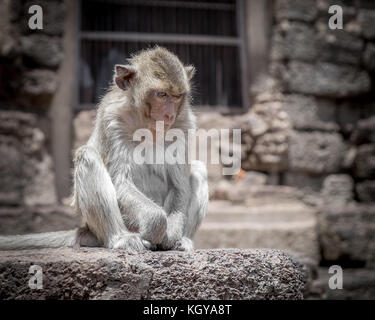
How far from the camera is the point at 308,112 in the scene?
7238 mm

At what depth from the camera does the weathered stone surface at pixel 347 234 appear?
674 cm

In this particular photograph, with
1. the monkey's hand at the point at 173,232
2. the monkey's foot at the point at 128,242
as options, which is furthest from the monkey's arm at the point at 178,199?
the monkey's foot at the point at 128,242

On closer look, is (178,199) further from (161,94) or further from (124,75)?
(124,75)

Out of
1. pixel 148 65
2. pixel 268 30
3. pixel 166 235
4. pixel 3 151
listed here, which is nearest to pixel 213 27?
pixel 268 30

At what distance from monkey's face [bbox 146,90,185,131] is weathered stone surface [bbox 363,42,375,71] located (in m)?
5.00

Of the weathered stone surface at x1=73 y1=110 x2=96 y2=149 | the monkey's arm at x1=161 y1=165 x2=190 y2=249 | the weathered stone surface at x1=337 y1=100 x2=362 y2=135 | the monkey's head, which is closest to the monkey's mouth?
the monkey's head

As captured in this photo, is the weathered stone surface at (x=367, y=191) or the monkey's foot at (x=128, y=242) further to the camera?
the weathered stone surface at (x=367, y=191)

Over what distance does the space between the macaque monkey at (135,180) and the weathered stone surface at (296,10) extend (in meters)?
3.99

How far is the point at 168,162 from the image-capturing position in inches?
147

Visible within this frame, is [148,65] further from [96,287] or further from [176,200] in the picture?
[96,287]

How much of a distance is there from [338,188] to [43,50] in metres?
4.82

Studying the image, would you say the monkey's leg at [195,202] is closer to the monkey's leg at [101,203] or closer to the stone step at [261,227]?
the monkey's leg at [101,203]
